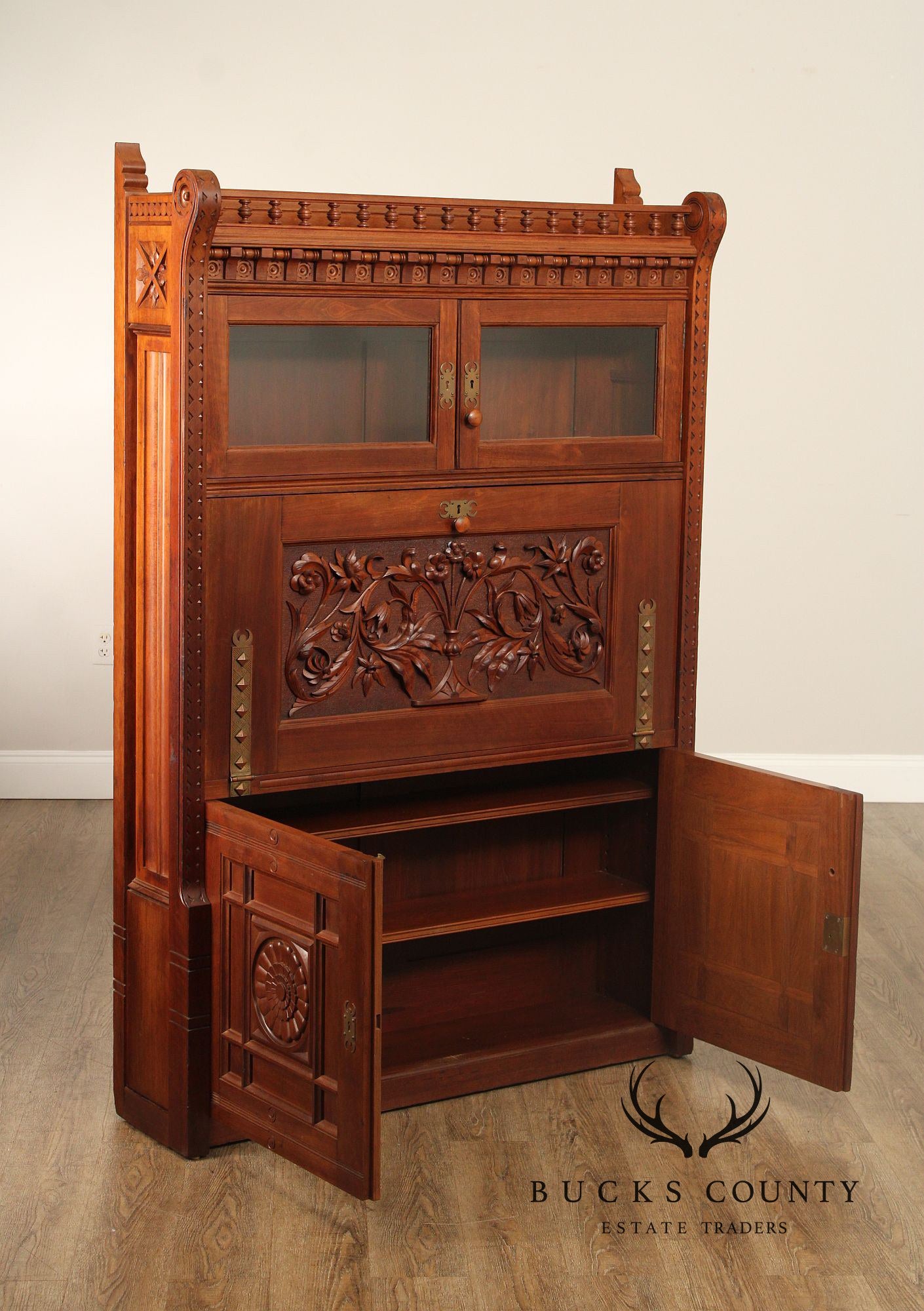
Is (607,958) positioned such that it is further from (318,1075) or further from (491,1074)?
(318,1075)

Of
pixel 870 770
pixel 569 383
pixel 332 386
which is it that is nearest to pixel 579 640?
pixel 569 383

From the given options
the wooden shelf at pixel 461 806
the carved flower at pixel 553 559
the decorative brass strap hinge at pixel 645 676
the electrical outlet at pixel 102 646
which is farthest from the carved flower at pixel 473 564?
the electrical outlet at pixel 102 646

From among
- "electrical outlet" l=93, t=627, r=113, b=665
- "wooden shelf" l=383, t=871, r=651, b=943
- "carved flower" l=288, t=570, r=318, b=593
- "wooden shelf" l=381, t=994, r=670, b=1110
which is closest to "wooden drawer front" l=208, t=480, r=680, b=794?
"carved flower" l=288, t=570, r=318, b=593

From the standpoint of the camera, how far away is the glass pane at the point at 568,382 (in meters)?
2.97

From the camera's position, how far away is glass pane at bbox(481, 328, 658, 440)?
2973 millimetres

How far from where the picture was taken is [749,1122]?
Answer: 3.08 metres

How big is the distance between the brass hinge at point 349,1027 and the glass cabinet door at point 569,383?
41.3 inches

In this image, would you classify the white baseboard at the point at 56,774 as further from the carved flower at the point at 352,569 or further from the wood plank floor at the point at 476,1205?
the carved flower at the point at 352,569

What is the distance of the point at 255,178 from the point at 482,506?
7.80ft

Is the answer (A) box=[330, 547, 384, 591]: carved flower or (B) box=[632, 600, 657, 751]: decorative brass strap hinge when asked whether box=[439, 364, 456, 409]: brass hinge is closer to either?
(A) box=[330, 547, 384, 591]: carved flower

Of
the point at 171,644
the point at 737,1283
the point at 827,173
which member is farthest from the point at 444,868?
the point at 827,173

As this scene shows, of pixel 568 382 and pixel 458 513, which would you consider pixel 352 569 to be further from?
pixel 568 382

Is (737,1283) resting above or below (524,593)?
below

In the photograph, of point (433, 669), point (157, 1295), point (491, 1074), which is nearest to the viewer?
point (157, 1295)
